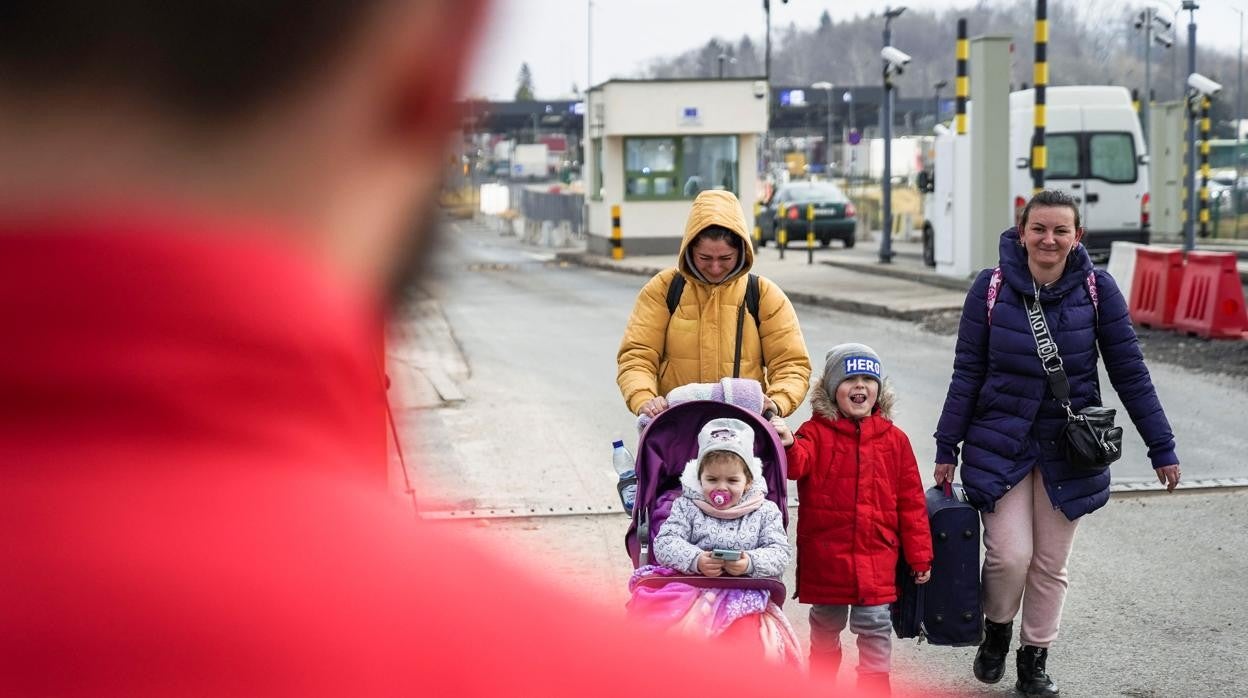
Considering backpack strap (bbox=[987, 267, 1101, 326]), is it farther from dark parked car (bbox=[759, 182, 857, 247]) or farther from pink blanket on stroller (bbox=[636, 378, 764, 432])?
dark parked car (bbox=[759, 182, 857, 247])

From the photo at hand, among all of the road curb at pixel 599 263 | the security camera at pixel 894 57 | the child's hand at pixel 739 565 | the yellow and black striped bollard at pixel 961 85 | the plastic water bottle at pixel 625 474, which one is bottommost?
the road curb at pixel 599 263

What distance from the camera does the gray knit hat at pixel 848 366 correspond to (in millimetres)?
5754

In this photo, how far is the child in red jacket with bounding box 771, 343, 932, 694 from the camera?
18.5 ft

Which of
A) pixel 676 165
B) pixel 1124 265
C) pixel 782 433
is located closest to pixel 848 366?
pixel 782 433

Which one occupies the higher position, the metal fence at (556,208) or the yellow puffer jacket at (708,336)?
the yellow puffer jacket at (708,336)

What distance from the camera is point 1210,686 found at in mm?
6000

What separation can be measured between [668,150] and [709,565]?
29447 millimetres

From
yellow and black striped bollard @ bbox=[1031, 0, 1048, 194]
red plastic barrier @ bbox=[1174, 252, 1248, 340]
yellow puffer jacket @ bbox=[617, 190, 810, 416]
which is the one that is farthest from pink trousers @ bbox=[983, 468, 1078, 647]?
yellow and black striped bollard @ bbox=[1031, 0, 1048, 194]

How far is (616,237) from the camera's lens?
111 feet

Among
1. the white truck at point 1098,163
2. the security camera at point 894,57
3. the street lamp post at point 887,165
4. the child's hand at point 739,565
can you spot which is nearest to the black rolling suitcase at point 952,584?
the child's hand at point 739,565

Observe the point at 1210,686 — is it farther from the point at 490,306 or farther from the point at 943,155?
the point at 943,155

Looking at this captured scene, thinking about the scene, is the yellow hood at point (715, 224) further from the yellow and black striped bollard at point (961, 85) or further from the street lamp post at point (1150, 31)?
the street lamp post at point (1150, 31)

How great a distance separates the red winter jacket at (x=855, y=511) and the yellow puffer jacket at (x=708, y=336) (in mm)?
433

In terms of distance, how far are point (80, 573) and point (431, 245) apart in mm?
236
